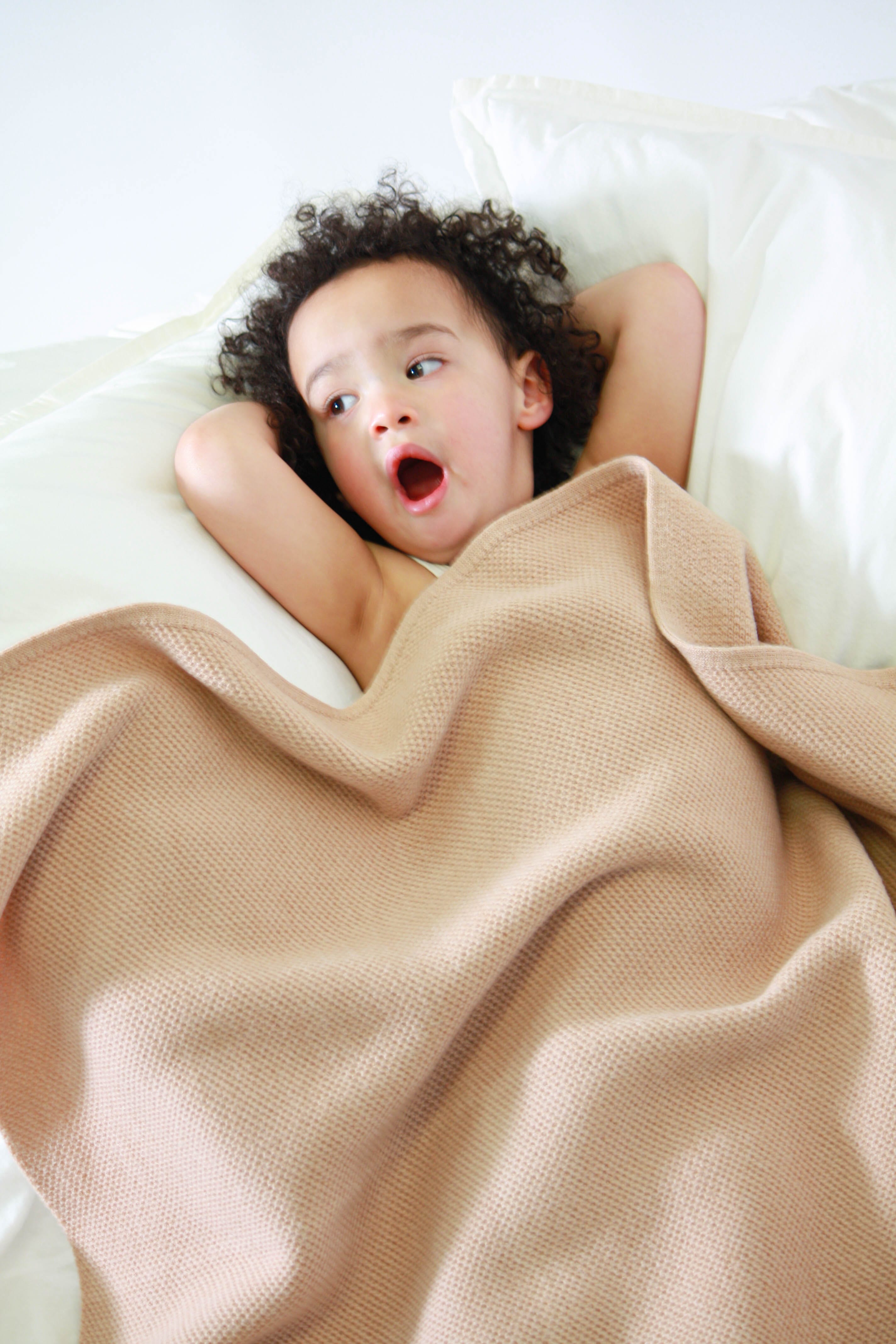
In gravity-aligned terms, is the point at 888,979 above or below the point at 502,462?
below

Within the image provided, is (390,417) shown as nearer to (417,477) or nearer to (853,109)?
(417,477)

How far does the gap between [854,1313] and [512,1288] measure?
0.19 metres

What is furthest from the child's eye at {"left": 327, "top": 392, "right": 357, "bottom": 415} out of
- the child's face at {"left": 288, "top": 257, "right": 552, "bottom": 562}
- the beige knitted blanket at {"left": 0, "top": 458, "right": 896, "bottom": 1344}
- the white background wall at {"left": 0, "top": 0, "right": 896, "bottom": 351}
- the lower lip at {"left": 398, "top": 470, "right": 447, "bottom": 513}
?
the white background wall at {"left": 0, "top": 0, "right": 896, "bottom": 351}

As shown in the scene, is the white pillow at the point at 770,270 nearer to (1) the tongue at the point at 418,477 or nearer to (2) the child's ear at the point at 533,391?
(2) the child's ear at the point at 533,391

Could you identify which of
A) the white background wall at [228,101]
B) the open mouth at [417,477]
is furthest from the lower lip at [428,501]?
the white background wall at [228,101]

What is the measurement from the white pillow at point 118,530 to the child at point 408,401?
0.04 m

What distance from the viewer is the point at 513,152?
1.14 metres

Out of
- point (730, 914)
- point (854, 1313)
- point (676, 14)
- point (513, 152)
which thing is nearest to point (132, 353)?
point (513, 152)

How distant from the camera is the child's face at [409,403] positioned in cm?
93

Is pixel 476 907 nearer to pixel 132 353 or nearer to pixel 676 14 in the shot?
pixel 132 353

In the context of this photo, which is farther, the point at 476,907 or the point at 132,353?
the point at 132,353

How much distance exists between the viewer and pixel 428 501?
920 mm

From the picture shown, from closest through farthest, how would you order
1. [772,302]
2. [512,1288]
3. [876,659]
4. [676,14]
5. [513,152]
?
[512,1288] < [876,659] < [772,302] < [513,152] < [676,14]

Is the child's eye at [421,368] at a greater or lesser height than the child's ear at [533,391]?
greater
